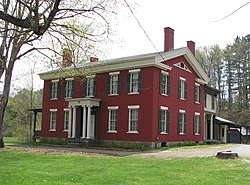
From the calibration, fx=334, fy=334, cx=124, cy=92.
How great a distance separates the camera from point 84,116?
82.9 feet

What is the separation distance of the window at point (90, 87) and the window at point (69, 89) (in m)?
1.87

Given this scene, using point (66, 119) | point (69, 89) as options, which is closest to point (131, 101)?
point (69, 89)

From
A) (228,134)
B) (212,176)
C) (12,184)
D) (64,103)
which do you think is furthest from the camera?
(228,134)

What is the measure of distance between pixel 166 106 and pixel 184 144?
4.13m

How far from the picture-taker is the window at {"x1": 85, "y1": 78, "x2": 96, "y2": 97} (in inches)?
1058

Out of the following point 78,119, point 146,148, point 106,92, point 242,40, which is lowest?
point 146,148

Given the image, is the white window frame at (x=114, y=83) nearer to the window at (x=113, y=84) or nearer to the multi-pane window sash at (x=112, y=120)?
the window at (x=113, y=84)

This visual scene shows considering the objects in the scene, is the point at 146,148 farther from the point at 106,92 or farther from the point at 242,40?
the point at 242,40

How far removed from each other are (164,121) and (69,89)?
9.36 metres

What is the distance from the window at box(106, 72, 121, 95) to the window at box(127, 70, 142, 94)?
3.41ft

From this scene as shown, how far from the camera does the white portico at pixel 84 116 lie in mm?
25172

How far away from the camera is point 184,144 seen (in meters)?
26.6

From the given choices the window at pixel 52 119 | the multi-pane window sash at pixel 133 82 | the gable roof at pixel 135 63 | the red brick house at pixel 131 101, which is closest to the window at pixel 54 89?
the red brick house at pixel 131 101

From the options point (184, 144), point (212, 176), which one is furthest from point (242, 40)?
point (212, 176)
